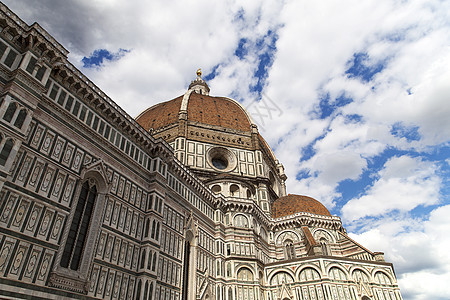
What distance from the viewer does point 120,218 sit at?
19078 mm

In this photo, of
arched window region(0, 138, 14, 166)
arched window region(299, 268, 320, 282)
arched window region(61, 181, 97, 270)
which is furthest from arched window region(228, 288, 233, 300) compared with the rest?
arched window region(0, 138, 14, 166)

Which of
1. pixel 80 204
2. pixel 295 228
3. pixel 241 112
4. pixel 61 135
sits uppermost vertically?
pixel 241 112

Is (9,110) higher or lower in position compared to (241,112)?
lower

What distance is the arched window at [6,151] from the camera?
13.3 m

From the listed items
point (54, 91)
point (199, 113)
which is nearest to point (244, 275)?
point (54, 91)

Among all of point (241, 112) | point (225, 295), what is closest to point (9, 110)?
point (225, 295)

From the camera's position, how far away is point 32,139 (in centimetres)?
1523

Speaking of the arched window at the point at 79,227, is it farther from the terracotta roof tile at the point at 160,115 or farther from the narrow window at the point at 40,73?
the terracotta roof tile at the point at 160,115

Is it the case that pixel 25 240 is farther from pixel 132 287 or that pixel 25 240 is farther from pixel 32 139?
pixel 132 287

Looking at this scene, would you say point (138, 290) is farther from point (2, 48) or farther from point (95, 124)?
point (2, 48)

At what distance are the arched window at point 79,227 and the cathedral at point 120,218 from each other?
0.06 meters

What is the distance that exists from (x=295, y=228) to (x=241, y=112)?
20986 millimetres

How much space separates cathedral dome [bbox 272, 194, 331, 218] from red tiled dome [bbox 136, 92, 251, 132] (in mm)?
11557

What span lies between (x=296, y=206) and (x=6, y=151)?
108ft
